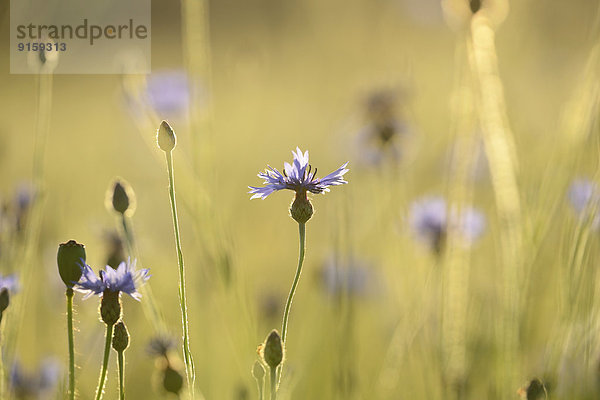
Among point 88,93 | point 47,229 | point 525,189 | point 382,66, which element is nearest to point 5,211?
point 47,229

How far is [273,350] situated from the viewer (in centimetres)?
71

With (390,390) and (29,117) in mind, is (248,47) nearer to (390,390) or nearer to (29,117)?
(390,390)

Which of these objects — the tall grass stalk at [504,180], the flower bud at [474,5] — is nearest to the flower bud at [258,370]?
the tall grass stalk at [504,180]

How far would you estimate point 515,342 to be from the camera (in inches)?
A: 38.5

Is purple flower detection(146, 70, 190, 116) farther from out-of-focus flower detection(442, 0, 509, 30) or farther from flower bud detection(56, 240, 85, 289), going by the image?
flower bud detection(56, 240, 85, 289)

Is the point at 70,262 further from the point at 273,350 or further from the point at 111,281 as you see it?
the point at 273,350

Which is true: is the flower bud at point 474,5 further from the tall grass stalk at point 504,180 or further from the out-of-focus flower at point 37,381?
the out-of-focus flower at point 37,381

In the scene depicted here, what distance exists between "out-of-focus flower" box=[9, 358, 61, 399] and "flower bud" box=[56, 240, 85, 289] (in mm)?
511

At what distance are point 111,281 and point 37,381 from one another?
23.5 inches

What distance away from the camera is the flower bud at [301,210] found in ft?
2.60

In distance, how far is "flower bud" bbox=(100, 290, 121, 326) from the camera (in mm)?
733

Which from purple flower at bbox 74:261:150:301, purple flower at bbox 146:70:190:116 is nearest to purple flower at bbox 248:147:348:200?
purple flower at bbox 74:261:150:301

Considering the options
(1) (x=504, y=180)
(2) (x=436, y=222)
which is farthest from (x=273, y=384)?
(2) (x=436, y=222)

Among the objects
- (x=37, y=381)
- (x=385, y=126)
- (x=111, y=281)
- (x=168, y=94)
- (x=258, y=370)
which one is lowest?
(x=37, y=381)
